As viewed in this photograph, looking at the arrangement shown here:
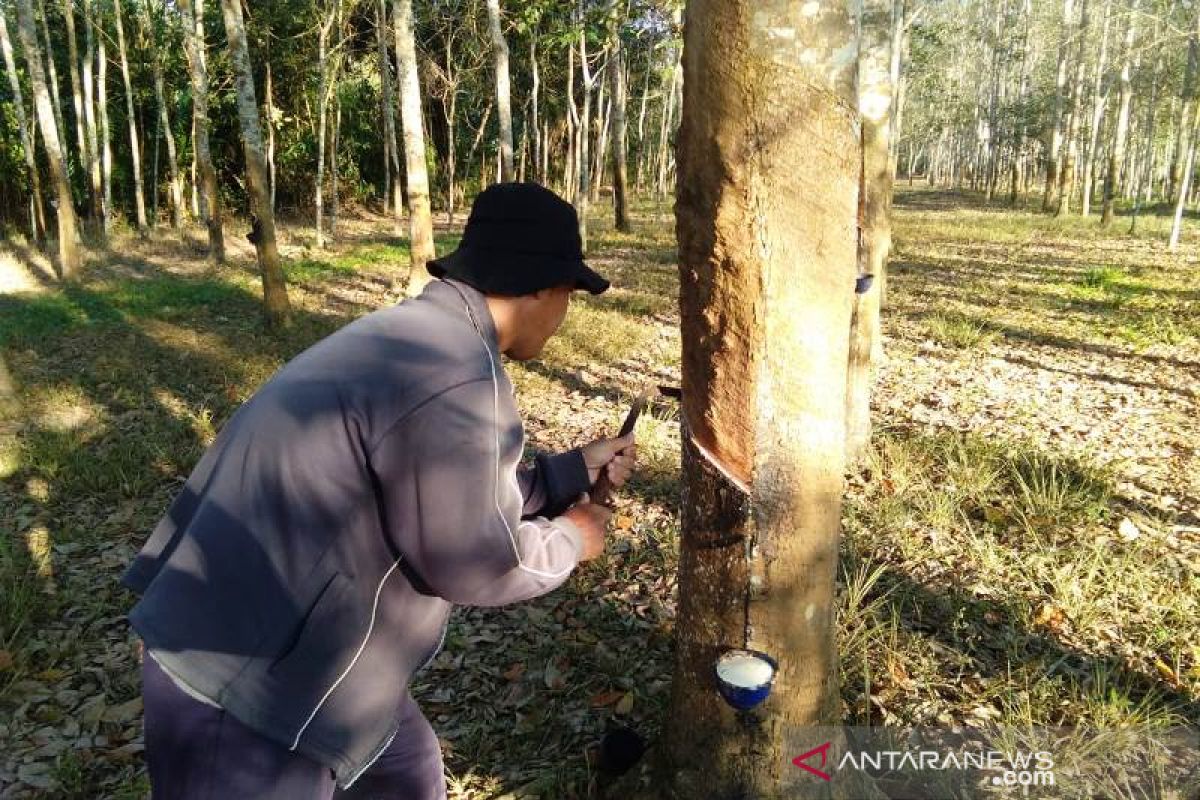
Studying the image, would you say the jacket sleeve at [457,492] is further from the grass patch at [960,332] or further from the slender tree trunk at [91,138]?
the slender tree trunk at [91,138]

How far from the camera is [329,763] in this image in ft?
5.24

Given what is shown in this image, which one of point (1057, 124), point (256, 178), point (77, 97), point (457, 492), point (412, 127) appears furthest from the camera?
point (1057, 124)

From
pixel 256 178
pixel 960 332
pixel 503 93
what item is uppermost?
pixel 503 93

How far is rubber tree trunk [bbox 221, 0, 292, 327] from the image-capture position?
29.9 ft

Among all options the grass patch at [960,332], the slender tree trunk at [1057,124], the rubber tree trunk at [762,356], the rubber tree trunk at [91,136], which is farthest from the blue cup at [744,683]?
the slender tree trunk at [1057,124]

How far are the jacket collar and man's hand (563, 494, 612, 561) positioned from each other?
51 cm

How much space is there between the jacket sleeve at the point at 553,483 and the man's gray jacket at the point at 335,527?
53 centimetres

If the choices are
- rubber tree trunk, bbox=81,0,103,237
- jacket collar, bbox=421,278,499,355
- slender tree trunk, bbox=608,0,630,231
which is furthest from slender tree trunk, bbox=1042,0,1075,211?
jacket collar, bbox=421,278,499,355

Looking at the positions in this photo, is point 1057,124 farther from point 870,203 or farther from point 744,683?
point 744,683

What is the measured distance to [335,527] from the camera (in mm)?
1486

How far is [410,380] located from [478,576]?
0.43 m

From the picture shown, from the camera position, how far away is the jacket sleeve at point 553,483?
213 centimetres

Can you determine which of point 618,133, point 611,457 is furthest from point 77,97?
point 611,457

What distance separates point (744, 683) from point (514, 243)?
50.2 inches
